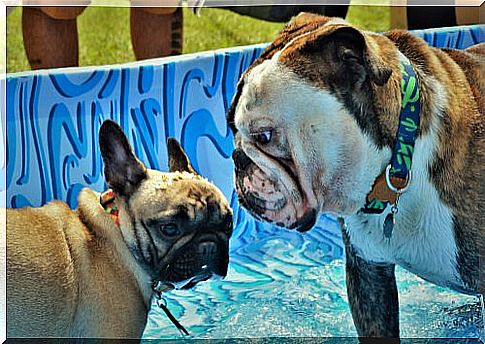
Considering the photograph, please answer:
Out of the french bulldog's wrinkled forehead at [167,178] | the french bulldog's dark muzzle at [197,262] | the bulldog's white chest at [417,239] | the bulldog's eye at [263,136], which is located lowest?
the french bulldog's dark muzzle at [197,262]

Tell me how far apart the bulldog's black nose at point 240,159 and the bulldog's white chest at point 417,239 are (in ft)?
0.55

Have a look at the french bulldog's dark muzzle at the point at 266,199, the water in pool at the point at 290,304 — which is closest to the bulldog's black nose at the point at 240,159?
the french bulldog's dark muzzle at the point at 266,199

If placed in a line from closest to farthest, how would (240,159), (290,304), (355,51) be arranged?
(355,51), (240,159), (290,304)

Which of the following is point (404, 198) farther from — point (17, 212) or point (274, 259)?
→ point (17, 212)

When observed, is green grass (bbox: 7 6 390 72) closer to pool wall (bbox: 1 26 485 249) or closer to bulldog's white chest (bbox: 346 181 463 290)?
pool wall (bbox: 1 26 485 249)

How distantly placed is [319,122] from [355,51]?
0.34 ft

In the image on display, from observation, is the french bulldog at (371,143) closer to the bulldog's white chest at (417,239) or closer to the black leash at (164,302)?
the bulldog's white chest at (417,239)

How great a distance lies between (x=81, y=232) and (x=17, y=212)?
0.37 feet

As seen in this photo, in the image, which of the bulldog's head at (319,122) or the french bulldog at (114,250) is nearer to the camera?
the bulldog's head at (319,122)

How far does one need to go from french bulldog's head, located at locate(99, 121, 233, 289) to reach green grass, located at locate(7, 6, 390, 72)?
0.16 m

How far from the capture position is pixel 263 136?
132cm

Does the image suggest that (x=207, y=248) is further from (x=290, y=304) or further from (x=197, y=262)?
(x=290, y=304)

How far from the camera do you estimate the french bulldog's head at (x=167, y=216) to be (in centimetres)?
143

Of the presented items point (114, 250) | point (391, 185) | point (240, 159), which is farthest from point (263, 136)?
point (114, 250)
